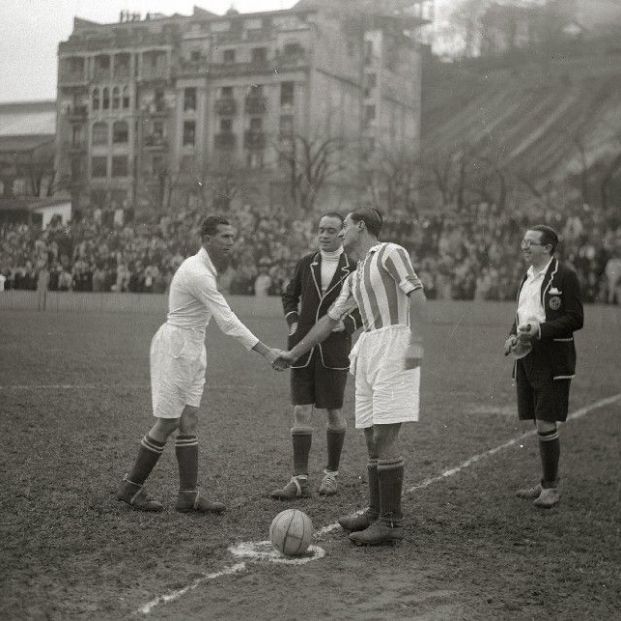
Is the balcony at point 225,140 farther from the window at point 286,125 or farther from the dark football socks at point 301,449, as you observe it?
the dark football socks at point 301,449

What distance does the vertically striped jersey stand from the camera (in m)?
5.11

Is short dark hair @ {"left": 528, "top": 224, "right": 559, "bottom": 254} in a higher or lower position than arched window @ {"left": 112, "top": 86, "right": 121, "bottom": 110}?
lower

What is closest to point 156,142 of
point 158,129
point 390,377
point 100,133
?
point 158,129

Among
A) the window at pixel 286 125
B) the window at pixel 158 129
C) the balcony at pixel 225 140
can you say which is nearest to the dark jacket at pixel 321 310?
the window at pixel 158 129

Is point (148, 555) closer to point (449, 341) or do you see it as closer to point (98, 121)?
point (98, 121)

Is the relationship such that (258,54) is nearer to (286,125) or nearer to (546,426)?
(286,125)

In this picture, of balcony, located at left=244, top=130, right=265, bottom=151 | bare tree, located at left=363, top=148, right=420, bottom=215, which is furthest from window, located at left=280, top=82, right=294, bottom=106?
bare tree, located at left=363, top=148, right=420, bottom=215

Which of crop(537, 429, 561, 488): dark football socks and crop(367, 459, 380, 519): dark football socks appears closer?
crop(367, 459, 380, 519): dark football socks

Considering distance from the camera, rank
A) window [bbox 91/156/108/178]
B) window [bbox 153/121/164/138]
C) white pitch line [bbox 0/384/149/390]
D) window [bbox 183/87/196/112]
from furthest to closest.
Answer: window [bbox 153/121/164/138], window [bbox 183/87/196/112], window [bbox 91/156/108/178], white pitch line [bbox 0/384/149/390]

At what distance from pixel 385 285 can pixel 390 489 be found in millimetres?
1242

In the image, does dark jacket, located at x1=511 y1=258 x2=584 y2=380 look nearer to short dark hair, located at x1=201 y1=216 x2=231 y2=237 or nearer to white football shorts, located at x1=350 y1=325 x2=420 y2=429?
white football shorts, located at x1=350 y1=325 x2=420 y2=429

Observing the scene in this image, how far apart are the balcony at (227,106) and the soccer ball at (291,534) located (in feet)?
30.1

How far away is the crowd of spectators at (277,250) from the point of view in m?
12.3

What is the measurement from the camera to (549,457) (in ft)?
20.1
